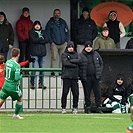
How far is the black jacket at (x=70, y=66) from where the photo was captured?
21828 millimetres

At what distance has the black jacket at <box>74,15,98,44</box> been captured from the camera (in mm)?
25219

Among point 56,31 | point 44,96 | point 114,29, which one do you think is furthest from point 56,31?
point 44,96

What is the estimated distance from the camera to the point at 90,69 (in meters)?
22.1

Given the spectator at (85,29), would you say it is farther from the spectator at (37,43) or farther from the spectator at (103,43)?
the spectator at (37,43)

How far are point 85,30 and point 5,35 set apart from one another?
262 cm

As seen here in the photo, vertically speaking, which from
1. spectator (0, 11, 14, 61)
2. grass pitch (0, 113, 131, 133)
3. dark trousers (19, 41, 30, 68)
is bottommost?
grass pitch (0, 113, 131, 133)

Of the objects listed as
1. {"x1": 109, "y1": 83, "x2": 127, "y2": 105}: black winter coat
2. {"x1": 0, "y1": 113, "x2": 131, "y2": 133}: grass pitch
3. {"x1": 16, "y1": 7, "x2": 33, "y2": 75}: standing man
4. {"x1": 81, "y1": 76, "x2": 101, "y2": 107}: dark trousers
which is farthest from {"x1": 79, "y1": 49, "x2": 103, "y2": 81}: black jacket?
{"x1": 16, "y1": 7, "x2": 33, "y2": 75}: standing man

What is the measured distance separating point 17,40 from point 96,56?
468 centimetres

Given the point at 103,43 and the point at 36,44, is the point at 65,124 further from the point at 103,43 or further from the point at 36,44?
the point at 103,43

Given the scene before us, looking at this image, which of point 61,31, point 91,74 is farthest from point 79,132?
point 61,31

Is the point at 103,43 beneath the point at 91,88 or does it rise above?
above

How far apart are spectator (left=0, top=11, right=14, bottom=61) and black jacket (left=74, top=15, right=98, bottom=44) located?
7.06ft

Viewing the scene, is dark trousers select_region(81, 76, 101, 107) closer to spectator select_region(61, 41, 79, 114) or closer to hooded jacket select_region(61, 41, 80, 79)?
spectator select_region(61, 41, 79, 114)

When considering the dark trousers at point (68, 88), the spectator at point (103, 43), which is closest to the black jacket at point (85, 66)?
the dark trousers at point (68, 88)
